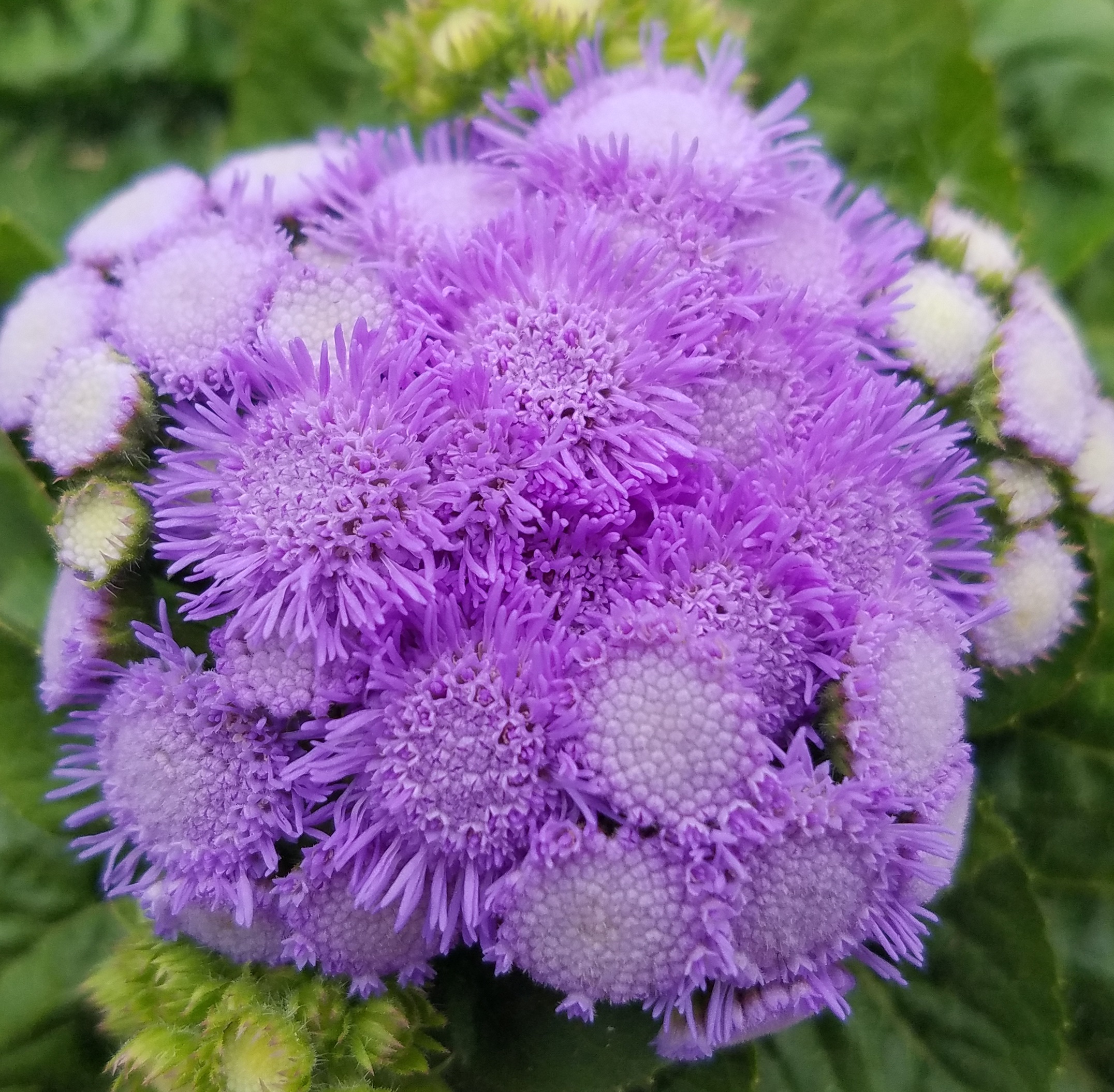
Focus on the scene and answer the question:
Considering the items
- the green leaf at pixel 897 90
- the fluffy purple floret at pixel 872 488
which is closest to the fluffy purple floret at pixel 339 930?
the fluffy purple floret at pixel 872 488

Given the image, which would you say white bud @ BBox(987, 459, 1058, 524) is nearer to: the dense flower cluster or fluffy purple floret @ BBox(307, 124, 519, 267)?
the dense flower cluster

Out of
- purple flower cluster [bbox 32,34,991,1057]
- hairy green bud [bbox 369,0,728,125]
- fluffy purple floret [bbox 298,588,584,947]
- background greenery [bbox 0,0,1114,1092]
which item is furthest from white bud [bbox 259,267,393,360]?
background greenery [bbox 0,0,1114,1092]

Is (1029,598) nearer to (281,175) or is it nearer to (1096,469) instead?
(1096,469)

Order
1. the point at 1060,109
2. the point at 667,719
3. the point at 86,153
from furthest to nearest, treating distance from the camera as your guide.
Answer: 1. the point at 86,153
2. the point at 1060,109
3. the point at 667,719

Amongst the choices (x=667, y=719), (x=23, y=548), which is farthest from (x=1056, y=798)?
(x=23, y=548)

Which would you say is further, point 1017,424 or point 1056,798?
point 1056,798

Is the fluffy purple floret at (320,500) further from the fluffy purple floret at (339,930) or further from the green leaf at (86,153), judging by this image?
the green leaf at (86,153)
